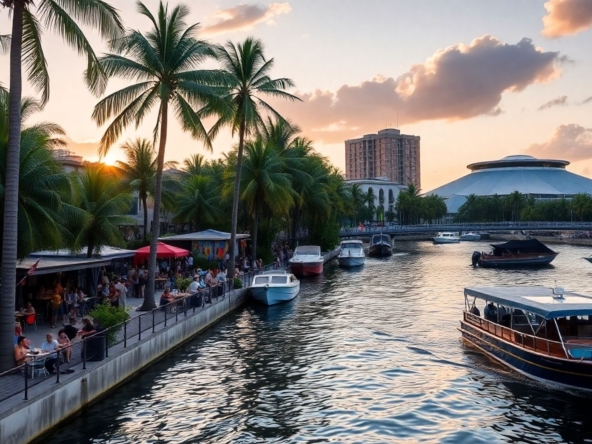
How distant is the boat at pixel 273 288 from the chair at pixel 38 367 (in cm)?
2383

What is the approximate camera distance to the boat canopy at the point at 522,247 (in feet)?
255

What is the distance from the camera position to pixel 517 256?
77.9 m

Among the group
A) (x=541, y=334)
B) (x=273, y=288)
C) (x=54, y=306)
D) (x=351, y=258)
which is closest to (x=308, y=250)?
(x=351, y=258)

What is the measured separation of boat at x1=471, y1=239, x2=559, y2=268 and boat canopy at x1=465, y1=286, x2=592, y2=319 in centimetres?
4868

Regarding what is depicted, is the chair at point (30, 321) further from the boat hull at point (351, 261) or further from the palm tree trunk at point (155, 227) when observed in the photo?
the boat hull at point (351, 261)

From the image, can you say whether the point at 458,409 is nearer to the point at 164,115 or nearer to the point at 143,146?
the point at 164,115

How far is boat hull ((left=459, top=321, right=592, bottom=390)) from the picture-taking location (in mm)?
19719

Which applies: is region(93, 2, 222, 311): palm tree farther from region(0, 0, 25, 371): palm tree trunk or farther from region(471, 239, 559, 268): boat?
region(471, 239, 559, 268): boat

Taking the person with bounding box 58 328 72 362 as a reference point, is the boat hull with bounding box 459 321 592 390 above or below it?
below

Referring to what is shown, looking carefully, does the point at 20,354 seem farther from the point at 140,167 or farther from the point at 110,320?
the point at 140,167

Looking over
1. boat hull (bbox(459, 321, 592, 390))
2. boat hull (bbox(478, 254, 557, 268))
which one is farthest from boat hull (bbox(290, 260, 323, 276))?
boat hull (bbox(459, 321, 592, 390))

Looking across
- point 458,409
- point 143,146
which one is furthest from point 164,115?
point 143,146

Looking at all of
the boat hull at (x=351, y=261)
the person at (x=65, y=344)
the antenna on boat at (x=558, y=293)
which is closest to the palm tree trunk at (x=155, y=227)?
the person at (x=65, y=344)

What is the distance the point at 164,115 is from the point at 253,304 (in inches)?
629
